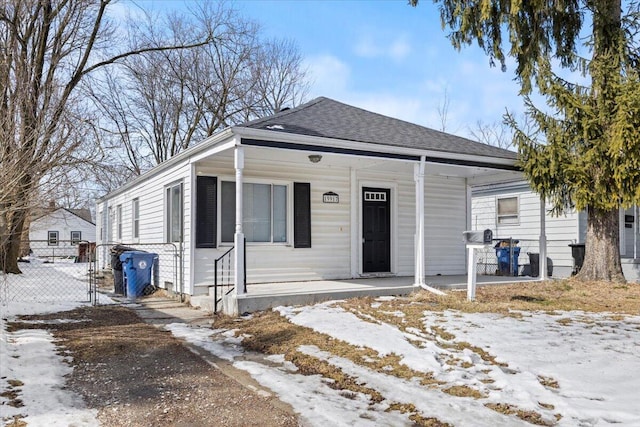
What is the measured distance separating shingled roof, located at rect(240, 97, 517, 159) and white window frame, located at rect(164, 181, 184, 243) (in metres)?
2.51

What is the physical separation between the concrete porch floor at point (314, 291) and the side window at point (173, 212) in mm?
1704

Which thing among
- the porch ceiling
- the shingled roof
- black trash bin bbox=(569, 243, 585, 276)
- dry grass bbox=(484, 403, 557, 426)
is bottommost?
dry grass bbox=(484, 403, 557, 426)

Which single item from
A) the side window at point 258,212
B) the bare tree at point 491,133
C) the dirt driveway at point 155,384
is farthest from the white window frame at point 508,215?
the bare tree at point 491,133

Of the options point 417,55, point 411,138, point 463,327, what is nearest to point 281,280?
point 411,138

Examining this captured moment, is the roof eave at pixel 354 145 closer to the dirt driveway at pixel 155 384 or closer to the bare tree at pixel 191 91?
the dirt driveway at pixel 155 384

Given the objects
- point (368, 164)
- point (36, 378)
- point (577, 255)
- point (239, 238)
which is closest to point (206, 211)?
point (239, 238)

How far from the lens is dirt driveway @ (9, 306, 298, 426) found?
352 centimetres

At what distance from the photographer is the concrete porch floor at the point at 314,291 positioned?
763 centimetres

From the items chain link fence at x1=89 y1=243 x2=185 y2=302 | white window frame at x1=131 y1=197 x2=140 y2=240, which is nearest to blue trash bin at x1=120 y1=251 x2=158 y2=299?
chain link fence at x1=89 y1=243 x2=185 y2=302

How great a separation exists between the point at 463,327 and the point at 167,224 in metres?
7.02

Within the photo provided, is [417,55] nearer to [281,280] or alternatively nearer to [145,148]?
[281,280]

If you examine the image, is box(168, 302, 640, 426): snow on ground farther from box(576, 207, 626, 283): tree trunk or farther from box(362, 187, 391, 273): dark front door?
box(362, 187, 391, 273): dark front door

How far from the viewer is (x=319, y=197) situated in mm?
10320

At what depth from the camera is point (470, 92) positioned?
96.2 feet
